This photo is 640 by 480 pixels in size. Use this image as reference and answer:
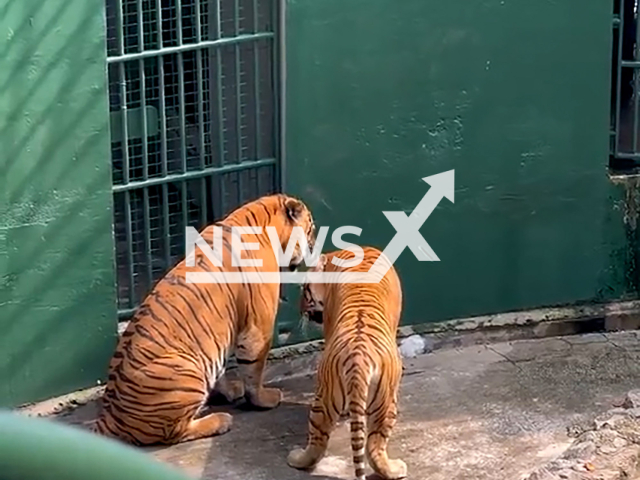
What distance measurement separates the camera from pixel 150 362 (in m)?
4.75

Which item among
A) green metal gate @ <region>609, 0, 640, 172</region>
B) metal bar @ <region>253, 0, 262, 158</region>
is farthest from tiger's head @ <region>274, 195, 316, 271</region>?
green metal gate @ <region>609, 0, 640, 172</region>

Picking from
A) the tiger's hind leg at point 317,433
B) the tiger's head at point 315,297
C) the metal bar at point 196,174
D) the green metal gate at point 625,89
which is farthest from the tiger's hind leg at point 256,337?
the green metal gate at point 625,89

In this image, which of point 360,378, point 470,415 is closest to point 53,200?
point 360,378

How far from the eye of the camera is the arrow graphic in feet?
20.0

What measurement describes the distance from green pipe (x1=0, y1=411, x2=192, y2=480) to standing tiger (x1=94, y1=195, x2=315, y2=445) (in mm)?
4125

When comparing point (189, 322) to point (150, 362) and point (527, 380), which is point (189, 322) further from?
point (527, 380)

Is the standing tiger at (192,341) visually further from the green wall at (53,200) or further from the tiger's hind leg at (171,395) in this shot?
the green wall at (53,200)

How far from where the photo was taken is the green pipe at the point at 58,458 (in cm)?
64

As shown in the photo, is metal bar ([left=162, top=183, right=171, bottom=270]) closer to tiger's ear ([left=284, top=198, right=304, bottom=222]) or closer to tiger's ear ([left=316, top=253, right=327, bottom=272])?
tiger's ear ([left=284, top=198, right=304, bottom=222])

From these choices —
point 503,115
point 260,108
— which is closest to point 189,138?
point 260,108

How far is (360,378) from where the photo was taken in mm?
4145

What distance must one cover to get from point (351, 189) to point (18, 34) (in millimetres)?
1921

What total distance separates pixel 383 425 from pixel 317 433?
0.95 feet

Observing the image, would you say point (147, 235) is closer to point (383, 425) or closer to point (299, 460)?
point (299, 460)
